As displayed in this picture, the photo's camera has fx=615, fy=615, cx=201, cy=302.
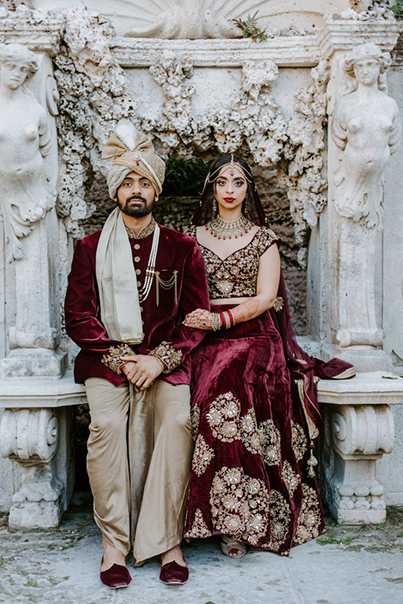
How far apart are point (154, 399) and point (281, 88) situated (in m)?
1.94

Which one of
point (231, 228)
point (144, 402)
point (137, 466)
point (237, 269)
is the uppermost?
point (231, 228)


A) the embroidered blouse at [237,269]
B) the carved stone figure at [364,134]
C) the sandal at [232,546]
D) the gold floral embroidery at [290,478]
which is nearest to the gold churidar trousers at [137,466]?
the sandal at [232,546]

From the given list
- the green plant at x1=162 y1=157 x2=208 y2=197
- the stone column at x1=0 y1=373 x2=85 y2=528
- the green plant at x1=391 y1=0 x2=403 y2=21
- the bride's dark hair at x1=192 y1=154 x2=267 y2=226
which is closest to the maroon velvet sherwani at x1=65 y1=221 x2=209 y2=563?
the stone column at x1=0 y1=373 x2=85 y2=528

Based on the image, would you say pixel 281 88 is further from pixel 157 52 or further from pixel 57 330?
pixel 57 330

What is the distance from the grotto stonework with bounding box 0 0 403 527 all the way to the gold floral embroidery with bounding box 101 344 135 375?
12.9 inches

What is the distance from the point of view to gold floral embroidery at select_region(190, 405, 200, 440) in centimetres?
297

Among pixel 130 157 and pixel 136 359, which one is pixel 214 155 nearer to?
pixel 130 157

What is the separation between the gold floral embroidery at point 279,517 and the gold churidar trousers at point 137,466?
1.44 ft

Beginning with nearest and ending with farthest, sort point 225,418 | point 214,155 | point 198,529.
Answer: point 198,529, point 225,418, point 214,155

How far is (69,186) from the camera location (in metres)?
3.45

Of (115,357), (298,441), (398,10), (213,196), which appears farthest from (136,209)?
(398,10)

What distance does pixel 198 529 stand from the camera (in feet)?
9.16

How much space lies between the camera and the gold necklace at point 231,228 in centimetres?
334

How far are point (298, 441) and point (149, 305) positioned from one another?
1026 mm
